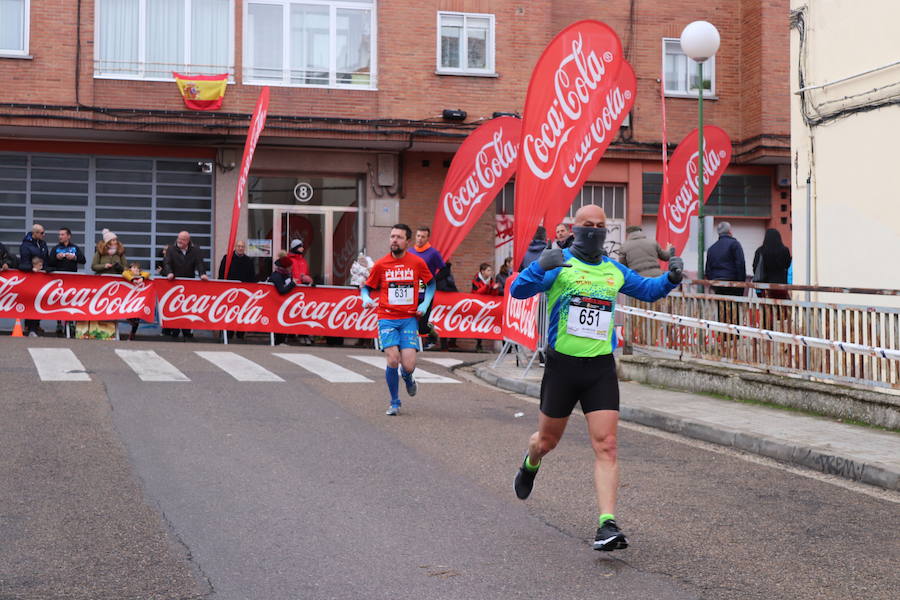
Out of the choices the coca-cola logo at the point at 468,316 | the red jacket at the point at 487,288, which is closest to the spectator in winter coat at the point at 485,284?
the red jacket at the point at 487,288

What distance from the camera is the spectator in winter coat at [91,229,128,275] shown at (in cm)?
2117

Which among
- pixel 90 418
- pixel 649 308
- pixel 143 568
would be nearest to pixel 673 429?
pixel 649 308

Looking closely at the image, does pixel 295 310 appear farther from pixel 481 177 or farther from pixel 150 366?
pixel 150 366

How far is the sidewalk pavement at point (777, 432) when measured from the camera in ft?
29.9

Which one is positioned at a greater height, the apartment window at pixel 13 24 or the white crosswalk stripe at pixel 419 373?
the apartment window at pixel 13 24

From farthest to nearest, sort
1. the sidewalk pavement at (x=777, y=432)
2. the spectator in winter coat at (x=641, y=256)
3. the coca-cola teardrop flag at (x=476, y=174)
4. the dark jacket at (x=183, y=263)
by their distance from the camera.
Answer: the dark jacket at (x=183, y=263) < the coca-cola teardrop flag at (x=476, y=174) < the spectator in winter coat at (x=641, y=256) < the sidewalk pavement at (x=777, y=432)

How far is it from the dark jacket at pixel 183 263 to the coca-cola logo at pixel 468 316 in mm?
4439

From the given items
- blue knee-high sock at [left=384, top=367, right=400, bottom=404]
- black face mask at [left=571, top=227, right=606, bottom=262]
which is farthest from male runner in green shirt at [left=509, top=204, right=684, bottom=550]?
blue knee-high sock at [left=384, top=367, right=400, bottom=404]

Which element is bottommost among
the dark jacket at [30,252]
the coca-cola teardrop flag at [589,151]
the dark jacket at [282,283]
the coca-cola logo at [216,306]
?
the coca-cola logo at [216,306]

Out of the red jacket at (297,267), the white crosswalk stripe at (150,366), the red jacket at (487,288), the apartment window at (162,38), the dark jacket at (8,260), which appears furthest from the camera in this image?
the apartment window at (162,38)

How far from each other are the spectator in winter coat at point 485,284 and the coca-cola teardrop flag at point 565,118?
834cm

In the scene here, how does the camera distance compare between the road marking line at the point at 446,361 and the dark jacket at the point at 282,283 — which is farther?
the dark jacket at the point at 282,283

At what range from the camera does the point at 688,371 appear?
14086 millimetres

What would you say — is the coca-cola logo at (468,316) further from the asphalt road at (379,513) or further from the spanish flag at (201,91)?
the asphalt road at (379,513)
